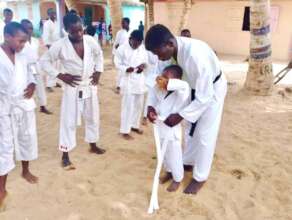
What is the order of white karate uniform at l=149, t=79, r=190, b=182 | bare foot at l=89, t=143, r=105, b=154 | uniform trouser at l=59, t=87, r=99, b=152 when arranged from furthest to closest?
bare foot at l=89, t=143, r=105, b=154 → uniform trouser at l=59, t=87, r=99, b=152 → white karate uniform at l=149, t=79, r=190, b=182

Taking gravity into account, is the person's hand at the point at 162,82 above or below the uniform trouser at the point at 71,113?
above

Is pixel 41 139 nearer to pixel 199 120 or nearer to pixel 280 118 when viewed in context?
pixel 199 120

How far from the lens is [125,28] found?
888 cm

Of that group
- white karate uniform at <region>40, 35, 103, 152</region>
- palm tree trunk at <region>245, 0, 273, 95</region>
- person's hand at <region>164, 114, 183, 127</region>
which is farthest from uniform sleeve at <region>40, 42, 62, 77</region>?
palm tree trunk at <region>245, 0, 273, 95</region>

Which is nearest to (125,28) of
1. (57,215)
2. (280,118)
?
(280,118)

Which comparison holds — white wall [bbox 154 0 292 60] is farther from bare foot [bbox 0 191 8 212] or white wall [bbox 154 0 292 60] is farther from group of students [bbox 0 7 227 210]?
bare foot [bbox 0 191 8 212]

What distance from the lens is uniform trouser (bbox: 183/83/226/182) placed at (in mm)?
3139

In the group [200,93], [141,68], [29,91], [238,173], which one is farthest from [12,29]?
[238,173]

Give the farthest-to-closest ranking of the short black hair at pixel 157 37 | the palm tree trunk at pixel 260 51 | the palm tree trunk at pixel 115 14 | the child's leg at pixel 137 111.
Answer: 1. the palm tree trunk at pixel 115 14
2. the palm tree trunk at pixel 260 51
3. the child's leg at pixel 137 111
4. the short black hair at pixel 157 37

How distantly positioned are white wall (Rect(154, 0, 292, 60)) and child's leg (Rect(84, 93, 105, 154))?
1203cm

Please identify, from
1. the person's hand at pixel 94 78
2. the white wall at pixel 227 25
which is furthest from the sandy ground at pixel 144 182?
the white wall at pixel 227 25

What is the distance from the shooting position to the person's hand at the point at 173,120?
3.03m

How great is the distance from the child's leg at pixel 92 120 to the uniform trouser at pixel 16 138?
0.77 metres

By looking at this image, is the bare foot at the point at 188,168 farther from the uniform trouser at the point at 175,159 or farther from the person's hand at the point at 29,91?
the person's hand at the point at 29,91
